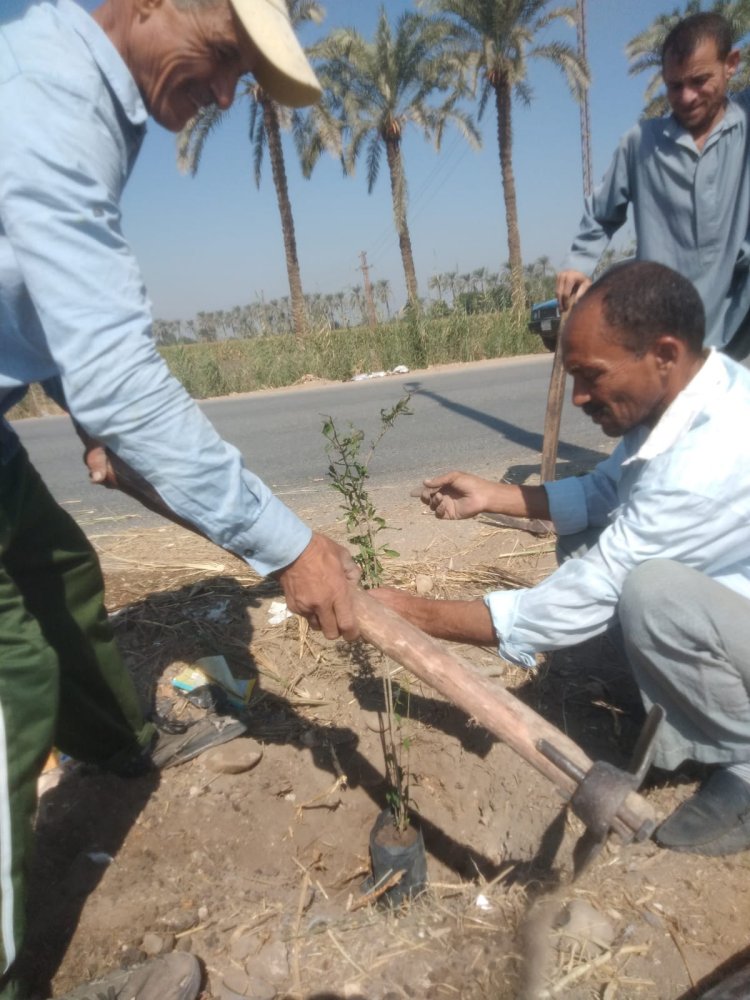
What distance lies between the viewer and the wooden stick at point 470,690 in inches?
71.3

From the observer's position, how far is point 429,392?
11.5 meters

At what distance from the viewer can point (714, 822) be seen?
2.18m

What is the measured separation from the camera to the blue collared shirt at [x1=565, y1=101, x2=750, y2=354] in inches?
137

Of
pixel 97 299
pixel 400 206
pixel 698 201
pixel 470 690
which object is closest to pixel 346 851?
Answer: pixel 470 690

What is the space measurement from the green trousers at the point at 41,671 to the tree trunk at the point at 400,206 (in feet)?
70.6

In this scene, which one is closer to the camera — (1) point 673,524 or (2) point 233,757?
(1) point 673,524

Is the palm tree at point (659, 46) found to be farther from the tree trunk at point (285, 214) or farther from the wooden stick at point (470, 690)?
the wooden stick at point (470, 690)

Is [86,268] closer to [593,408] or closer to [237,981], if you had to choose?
[593,408]

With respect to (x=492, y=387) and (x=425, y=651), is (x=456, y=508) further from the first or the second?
(x=492, y=387)

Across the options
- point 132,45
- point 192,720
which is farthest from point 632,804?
point 132,45

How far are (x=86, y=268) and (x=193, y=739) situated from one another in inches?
74.3

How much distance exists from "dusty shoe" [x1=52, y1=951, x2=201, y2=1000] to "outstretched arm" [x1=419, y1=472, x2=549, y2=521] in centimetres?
170

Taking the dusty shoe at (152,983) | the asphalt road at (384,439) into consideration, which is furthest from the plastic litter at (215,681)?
the asphalt road at (384,439)

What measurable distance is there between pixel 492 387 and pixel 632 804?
9.97 meters
